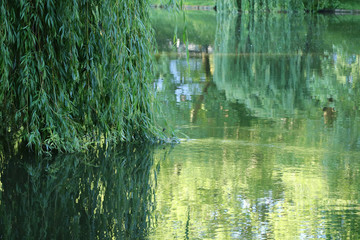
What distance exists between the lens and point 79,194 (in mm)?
6500

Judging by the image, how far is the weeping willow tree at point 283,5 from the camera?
4619 centimetres

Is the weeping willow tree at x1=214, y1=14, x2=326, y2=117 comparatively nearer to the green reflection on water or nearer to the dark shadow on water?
the green reflection on water

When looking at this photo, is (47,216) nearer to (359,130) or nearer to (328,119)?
(359,130)

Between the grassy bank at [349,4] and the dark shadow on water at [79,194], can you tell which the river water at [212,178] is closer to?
the dark shadow on water at [79,194]

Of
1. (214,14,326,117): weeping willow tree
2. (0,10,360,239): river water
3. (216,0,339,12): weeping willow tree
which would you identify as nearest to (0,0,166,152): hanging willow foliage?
(0,10,360,239): river water

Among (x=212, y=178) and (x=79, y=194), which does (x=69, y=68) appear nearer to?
(x=79, y=194)

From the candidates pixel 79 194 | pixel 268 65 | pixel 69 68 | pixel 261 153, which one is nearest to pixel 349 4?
pixel 268 65

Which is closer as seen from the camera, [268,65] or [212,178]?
[212,178]

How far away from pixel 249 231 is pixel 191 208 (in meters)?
0.76

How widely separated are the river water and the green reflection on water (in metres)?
0.01

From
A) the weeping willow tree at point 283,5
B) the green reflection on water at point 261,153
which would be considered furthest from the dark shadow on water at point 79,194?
the weeping willow tree at point 283,5

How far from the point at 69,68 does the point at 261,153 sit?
2.44 metres

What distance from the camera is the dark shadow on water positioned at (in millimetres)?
5457

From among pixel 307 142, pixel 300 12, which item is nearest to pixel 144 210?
pixel 307 142
